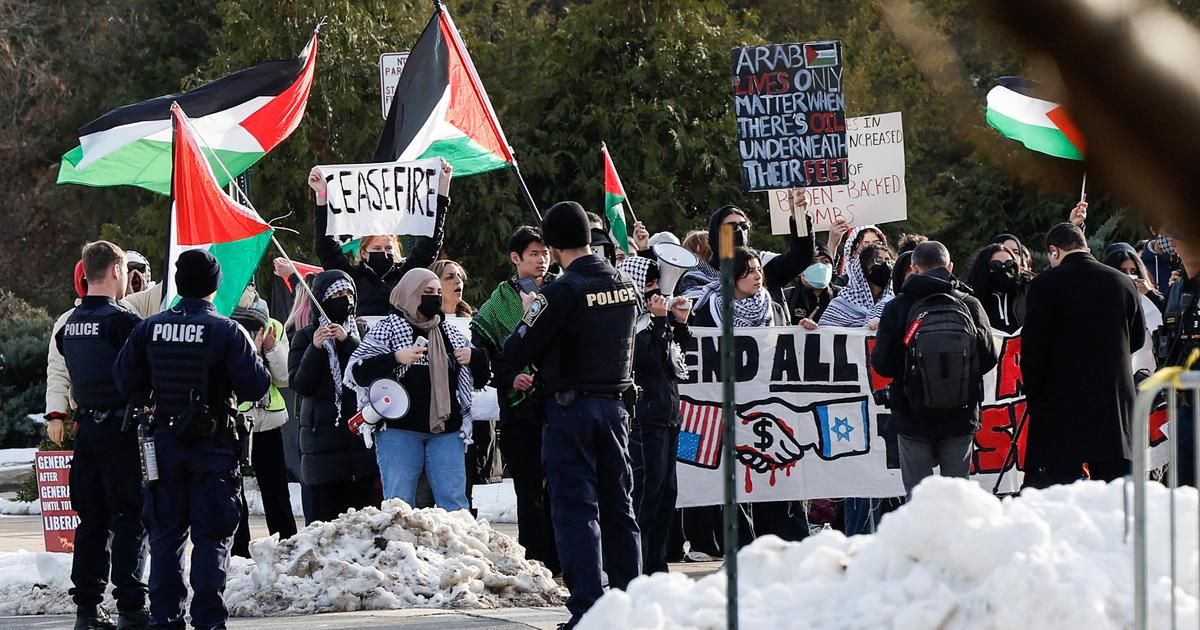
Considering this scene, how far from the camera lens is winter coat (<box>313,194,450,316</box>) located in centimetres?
1041

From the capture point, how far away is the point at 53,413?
30.3 ft

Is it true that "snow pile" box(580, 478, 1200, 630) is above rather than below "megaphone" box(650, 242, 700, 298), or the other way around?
below

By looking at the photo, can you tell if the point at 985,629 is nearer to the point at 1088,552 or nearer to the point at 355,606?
the point at 1088,552

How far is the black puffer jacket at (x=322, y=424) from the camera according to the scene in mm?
10094

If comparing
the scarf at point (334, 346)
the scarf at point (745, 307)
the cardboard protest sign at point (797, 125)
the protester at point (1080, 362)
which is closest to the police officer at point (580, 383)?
the protester at point (1080, 362)

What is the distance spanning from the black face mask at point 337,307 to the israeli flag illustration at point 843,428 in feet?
9.70

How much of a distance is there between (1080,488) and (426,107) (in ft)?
24.2

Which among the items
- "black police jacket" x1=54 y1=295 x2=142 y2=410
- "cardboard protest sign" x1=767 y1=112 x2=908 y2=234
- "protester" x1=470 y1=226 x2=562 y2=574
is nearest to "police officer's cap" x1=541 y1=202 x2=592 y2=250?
"protester" x1=470 y1=226 x2=562 y2=574

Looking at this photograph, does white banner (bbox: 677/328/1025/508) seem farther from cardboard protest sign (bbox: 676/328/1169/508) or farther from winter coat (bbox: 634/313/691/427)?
winter coat (bbox: 634/313/691/427)

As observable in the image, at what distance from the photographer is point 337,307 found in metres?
10.1

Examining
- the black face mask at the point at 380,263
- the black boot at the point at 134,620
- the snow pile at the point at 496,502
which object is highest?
the black face mask at the point at 380,263

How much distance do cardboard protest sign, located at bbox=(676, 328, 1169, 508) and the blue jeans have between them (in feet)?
5.44

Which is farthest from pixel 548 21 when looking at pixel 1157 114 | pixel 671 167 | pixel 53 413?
pixel 1157 114

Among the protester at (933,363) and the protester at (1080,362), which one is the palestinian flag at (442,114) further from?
the protester at (1080,362)
